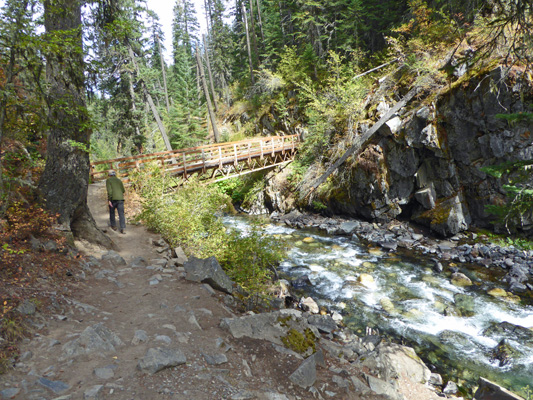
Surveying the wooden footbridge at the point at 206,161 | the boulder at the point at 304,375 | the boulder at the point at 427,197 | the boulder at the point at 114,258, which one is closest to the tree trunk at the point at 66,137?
the boulder at the point at 114,258

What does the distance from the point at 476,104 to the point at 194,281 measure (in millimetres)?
13340

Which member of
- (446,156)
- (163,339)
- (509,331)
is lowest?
(509,331)

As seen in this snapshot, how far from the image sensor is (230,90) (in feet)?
126

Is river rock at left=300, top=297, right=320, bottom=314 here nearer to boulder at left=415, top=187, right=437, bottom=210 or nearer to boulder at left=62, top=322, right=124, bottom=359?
boulder at left=62, top=322, right=124, bottom=359

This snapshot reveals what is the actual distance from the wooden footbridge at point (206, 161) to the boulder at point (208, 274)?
7.66m

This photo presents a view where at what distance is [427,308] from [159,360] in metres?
7.84

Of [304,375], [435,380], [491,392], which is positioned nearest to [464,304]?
[435,380]

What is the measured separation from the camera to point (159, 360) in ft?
10.2

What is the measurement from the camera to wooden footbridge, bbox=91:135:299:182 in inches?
529

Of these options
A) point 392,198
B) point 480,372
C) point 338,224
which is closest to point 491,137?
point 392,198

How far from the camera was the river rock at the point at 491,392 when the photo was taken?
187 inches

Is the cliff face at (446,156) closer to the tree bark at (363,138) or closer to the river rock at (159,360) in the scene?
the tree bark at (363,138)

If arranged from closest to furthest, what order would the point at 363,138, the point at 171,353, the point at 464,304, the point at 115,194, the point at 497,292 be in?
the point at 171,353 → the point at 464,304 → the point at 115,194 → the point at 497,292 → the point at 363,138

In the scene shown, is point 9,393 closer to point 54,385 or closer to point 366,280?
point 54,385
